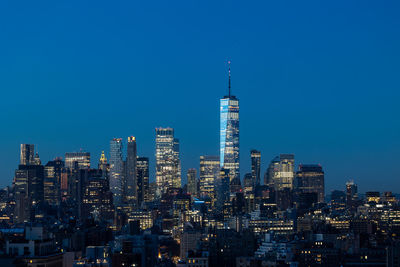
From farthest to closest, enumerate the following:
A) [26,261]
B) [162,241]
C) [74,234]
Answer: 1. [162,241]
2. [74,234]
3. [26,261]

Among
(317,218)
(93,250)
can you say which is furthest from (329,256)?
(317,218)

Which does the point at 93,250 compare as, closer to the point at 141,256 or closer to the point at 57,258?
the point at 141,256

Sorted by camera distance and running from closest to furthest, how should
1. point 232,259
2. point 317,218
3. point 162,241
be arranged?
point 232,259 → point 162,241 → point 317,218

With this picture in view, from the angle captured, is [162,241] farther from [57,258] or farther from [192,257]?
[57,258]

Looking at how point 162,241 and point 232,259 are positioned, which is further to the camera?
point 162,241

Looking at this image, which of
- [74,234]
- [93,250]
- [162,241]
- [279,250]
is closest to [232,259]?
[279,250]

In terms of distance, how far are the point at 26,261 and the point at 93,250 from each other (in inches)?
1859

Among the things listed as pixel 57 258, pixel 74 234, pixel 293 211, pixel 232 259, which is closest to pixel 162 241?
pixel 74 234

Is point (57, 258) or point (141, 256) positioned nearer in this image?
point (57, 258)

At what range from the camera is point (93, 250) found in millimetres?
105250

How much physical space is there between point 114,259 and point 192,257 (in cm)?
762

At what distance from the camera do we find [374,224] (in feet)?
560

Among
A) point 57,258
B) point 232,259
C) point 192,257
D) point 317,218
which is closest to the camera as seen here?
point 57,258

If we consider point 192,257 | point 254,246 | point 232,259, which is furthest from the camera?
point 254,246
